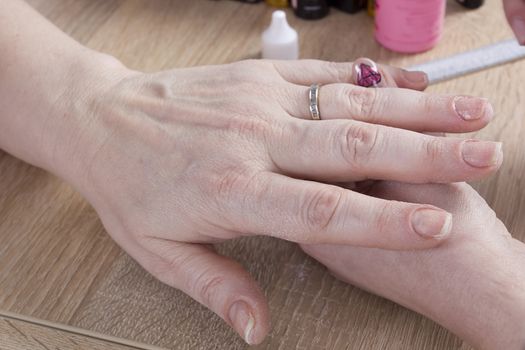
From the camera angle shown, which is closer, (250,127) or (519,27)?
(250,127)

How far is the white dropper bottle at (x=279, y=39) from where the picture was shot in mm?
1103

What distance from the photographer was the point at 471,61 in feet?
3.54

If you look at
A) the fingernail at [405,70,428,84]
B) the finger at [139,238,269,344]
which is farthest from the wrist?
the fingernail at [405,70,428,84]

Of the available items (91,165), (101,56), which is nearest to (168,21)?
(101,56)

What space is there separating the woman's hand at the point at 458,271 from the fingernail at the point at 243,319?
0.44 feet

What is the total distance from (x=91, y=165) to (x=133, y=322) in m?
0.20

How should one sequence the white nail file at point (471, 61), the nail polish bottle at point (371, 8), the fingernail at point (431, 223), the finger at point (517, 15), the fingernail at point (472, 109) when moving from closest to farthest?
the fingernail at point (431, 223) → the fingernail at point (472, 109) → the finger at point (517, 15) → the white nail file at point (471, 61) → the nail polish bottle at point (371, 8)

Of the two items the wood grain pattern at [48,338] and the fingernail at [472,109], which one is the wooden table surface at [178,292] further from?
the fingernail at [472,109]

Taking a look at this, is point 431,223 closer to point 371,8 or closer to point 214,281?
point 214,281

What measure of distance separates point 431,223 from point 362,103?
0.20m

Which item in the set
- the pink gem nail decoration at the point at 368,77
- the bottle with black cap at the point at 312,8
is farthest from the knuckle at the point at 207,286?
the bottle with black cap at the point at 312,8

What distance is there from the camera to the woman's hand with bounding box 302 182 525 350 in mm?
730

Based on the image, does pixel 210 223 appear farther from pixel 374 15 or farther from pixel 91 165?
pixel 374 15

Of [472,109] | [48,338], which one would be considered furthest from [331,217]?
[48,338]
